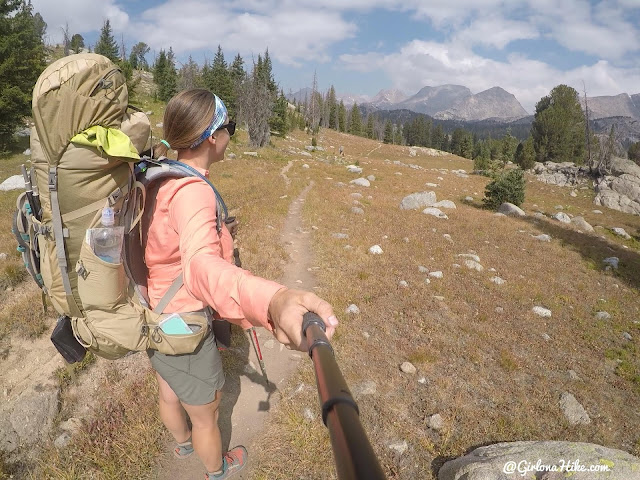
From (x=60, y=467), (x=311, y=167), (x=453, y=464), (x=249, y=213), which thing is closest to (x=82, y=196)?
(x=60, y=467)

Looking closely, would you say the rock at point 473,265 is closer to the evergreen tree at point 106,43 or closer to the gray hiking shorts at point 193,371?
the gray hiking shorts at point 193,371

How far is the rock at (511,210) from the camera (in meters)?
18.0

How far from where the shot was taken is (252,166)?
24.0 m

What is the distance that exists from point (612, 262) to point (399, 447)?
12081 mm

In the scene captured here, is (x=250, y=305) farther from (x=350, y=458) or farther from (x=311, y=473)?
(x=311, y=473)

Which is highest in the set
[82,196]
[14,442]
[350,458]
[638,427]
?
Answer: [82,196]

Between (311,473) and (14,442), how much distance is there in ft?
11.0

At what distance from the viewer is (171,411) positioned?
10.0ft

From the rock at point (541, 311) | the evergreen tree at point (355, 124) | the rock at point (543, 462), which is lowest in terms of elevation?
Result: the rock at point (541, 311)

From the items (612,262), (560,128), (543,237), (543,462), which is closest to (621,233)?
(543,237)

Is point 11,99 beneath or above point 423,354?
above

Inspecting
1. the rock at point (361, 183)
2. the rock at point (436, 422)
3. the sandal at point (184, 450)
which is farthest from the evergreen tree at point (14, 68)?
the rock at point (436, 422)

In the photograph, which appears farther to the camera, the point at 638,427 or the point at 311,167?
the point at 311,167

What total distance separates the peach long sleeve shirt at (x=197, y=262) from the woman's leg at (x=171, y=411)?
1.02 metres
